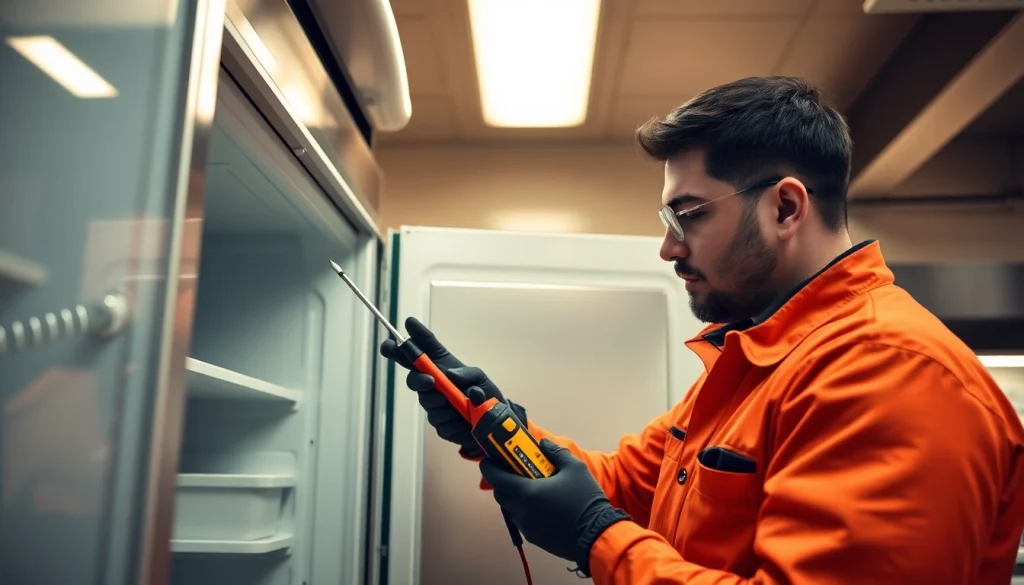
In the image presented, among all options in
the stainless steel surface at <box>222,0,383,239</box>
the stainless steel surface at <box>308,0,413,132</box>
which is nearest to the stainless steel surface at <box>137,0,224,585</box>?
the stainless steel surface at <box>222,0,383,239</box>

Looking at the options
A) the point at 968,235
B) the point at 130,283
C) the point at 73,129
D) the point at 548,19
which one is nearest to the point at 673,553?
the point at 130,283

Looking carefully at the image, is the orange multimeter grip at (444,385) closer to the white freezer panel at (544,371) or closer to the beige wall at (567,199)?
the white freezer panel at (544,371)

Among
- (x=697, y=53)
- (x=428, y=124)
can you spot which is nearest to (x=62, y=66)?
(x=697, y=53)

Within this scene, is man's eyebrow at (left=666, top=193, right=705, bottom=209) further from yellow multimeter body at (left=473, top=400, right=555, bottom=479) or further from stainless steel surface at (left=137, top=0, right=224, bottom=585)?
stainless steel surface at (left=137, top=0, right=224, bottom=585)

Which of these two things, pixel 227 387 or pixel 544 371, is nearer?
pixel 227 387

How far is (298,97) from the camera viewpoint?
3.33 ft

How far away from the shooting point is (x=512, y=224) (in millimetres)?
2689

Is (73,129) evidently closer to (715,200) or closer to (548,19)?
(715,200)

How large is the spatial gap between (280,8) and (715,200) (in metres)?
0.68

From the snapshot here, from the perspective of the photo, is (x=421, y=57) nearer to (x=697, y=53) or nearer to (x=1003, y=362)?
(x=697, y=53)

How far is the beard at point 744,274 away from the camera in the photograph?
3.32 feet

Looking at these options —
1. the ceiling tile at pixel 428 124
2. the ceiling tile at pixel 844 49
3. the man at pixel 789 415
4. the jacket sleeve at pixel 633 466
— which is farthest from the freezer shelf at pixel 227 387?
the ceiling tile at pixel 844 49

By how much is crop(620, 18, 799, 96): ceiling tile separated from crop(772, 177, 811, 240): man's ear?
1201 millimetres

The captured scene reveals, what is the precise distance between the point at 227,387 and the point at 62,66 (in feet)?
2.30
